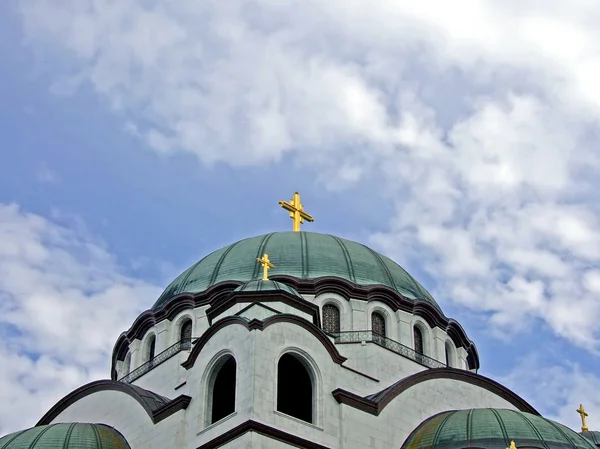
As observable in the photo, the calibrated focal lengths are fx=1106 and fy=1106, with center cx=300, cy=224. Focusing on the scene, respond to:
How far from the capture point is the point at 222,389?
25.5 meters

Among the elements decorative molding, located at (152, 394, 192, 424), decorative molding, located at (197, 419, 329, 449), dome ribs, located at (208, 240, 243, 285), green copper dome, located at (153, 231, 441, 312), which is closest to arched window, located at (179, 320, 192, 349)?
green copper dome, located at (153, 231, 441, 312)

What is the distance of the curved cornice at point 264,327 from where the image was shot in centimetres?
2478

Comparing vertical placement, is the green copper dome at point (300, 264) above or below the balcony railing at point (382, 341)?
above

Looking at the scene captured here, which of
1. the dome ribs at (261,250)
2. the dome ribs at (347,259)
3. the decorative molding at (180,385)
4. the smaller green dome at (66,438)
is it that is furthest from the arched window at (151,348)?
the dome ribs at (347,259)

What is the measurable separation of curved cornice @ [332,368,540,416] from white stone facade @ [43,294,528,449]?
93 millimetres

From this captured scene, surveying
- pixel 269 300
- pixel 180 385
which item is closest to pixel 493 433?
pixel 269 300

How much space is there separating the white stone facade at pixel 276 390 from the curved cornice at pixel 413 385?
9 cm

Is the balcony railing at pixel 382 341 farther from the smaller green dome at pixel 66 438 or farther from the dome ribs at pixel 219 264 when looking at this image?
the smaller green dome at pixel 66 438

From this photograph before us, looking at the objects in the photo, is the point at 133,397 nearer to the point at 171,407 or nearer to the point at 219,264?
the point at 171,407

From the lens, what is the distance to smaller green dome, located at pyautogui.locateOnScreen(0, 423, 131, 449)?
84.7 feet

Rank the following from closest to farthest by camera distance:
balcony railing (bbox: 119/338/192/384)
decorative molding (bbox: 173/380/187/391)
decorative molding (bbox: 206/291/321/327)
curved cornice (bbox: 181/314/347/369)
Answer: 1. curved cornice (bbox: 181/314/347/369)
2. decorative molding (bbox: 206/291/321/327)
3. decorative molding (bbox: 173/380/187/391)
4. balcony railing (bbox: 119/338/192/384)

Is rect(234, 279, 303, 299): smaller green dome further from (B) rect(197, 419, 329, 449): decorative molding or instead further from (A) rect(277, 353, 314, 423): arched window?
(B) rect(197, 419, 329, 449): decorative molding

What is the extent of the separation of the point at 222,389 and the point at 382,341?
5839mm

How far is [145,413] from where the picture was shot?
26656 millimetres
